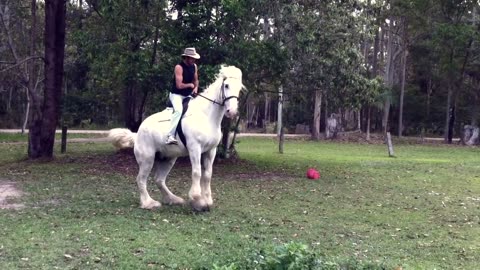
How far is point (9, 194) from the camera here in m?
11.4

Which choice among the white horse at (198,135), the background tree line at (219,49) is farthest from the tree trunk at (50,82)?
the white horse at (198,135)

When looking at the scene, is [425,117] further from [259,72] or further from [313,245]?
[313,245]

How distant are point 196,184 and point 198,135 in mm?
810

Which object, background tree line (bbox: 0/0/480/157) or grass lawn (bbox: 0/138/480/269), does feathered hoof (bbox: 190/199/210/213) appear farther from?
background tree line (bbox: 0/0/480/157)

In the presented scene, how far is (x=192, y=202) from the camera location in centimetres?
943

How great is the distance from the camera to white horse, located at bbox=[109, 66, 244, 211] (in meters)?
9.25

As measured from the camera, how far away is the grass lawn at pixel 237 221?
6.73 metres

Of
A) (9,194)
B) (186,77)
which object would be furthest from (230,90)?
(9,194)

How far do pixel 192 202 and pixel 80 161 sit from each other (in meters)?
9.32

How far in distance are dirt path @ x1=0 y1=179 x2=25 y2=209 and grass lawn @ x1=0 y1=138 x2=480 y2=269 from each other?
0.76 ft

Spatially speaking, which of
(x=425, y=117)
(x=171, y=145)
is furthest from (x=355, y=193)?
(x=425, y=117)

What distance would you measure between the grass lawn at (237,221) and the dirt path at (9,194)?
0.23 metres

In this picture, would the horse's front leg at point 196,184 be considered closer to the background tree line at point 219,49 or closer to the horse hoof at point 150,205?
the horse hoof at point 150,205

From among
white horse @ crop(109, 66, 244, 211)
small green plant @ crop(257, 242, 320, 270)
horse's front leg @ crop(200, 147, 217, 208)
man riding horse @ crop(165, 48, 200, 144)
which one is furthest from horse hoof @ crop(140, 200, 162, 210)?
small green plant @ crop(257, 242, 320, 270)
